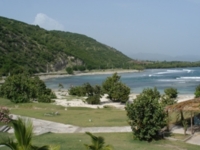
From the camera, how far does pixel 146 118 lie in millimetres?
14688

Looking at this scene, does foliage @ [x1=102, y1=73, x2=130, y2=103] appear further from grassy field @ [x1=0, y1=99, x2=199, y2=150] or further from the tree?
the tree

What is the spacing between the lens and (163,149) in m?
13.1

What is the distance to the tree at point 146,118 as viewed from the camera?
14727mm

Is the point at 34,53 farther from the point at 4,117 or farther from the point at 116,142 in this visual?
the point at 116,142

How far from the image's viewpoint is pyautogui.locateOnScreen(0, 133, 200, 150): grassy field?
1333 centimetres

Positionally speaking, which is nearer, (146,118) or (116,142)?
(116,142)

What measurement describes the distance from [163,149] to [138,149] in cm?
107

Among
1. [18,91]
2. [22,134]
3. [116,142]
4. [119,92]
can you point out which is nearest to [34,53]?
[18,91]

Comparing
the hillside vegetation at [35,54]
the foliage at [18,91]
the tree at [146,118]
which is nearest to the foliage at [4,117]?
the tree at [146,118]

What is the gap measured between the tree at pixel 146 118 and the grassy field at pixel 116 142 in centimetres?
45

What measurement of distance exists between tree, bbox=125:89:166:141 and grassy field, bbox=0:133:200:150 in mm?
448

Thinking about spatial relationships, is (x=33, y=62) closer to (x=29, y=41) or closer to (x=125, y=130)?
(x=29, y=41)

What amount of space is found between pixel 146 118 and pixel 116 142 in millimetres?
1845

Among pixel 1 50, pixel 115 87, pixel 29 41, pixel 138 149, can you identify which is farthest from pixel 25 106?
pixel 29 41
